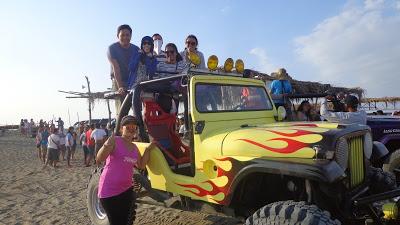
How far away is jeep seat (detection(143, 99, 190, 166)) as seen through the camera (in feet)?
17.3

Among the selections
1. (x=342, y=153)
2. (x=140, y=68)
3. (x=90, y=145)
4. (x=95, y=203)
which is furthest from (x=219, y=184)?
(x=90, y=145)

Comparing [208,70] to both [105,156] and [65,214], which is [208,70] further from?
[65,214]

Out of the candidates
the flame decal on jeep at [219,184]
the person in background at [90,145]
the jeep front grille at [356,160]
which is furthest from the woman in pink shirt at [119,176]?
the person in background at [90,145]

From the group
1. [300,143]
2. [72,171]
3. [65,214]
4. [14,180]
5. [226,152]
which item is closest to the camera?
[300,143]

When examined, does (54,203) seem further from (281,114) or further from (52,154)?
(52,154)

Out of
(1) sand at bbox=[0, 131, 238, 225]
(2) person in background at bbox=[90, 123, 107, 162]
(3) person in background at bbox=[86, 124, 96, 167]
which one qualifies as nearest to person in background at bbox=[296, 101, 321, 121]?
(1) sand at bbox=[0, 131, 238, 225]

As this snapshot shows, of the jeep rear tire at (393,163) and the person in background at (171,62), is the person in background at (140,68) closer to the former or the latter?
the person in background at (171,62)

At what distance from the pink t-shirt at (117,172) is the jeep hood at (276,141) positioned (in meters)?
1.08

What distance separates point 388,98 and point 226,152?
1724 cm

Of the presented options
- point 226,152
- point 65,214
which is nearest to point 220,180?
point 226,152

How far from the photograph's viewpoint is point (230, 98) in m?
4.68

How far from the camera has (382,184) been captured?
3893 mm

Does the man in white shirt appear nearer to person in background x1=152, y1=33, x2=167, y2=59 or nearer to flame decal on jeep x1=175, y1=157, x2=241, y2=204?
person in background x1=152, y1=33, x2=167, y2=59

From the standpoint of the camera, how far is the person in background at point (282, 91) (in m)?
5.69
